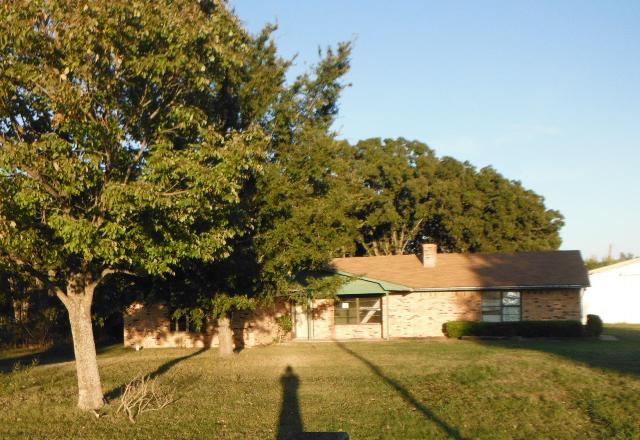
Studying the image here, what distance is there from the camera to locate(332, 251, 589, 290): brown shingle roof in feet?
97.2

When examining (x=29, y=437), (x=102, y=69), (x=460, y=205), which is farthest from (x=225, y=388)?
(x=460, y=205)

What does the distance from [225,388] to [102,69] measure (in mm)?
8086

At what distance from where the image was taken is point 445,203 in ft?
156

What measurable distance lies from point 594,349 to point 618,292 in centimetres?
2230

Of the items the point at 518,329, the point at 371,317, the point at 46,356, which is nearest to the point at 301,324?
the point at 371,317

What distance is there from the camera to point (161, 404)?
46.5 ft

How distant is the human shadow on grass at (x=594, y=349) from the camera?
61.7ft

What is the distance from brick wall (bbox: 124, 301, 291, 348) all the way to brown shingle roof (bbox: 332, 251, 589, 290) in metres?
3.96

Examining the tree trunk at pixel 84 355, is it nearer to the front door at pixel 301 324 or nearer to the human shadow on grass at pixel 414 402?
the human shadow on grass at pixel 414 402

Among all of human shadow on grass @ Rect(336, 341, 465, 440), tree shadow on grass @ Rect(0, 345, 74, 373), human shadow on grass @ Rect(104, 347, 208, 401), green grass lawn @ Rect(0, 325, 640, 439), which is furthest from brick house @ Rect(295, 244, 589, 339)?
tree shadow on grass @ Rect(0, 345, 74, 373)

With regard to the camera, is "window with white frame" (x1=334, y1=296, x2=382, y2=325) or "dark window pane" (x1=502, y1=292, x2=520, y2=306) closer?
"dark window pane" (x1=502, y1=292, x2=520, y2=306)

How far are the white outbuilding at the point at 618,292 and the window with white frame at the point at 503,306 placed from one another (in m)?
15.2

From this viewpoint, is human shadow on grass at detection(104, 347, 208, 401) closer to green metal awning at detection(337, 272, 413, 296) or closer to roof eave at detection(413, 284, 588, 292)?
green metal awning at detection(337, 272, 413, 296)

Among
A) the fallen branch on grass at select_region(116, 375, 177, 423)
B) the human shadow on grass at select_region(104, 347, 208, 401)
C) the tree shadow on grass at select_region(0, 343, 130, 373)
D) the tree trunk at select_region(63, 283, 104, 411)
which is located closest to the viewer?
the fallen branch on grass at select_region(116, 375, 177, 423)
